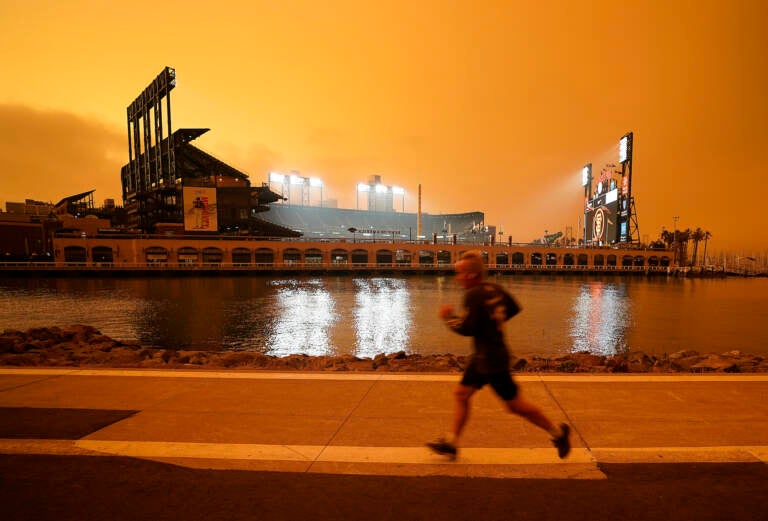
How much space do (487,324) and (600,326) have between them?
23.3m

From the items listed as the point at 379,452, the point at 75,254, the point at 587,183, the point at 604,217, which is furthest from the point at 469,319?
the point at 587,183

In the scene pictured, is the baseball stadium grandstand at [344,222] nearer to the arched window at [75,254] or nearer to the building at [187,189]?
the building at [187,189]

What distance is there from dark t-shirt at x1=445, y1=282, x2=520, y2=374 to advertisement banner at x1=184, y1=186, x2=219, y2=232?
8073 centimetres

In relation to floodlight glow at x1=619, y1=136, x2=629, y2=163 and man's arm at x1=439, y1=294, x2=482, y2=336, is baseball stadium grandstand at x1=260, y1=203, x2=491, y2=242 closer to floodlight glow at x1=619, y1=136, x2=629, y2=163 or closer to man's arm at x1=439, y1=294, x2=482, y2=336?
floodlight glow at x1=619, y1=136, x2=629, y2=163

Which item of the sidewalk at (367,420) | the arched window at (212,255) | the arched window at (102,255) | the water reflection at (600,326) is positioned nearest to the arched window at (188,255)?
the arched window at (212,255)

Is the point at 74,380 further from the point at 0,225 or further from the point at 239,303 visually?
the point at 0,225

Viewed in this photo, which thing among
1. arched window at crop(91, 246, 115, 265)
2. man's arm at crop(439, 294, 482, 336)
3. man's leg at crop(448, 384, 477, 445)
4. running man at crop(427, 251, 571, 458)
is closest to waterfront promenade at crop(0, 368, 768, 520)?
man's leg at crop(448, 384, 477, 445)

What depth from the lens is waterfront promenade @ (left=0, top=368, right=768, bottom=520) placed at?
10.1ft

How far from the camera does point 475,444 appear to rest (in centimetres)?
408

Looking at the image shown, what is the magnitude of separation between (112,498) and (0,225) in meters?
104

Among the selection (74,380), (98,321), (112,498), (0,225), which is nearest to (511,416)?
(112,498)

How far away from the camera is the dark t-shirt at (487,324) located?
362 cm

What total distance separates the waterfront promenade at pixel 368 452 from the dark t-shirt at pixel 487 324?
0.99 meters

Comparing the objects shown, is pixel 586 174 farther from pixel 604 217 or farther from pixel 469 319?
pixel 469 319
